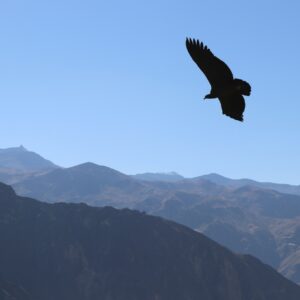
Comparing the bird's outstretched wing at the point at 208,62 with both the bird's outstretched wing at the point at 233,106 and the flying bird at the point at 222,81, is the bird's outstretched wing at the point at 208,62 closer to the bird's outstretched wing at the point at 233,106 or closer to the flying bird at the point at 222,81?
the flying bird at the point at 222,81

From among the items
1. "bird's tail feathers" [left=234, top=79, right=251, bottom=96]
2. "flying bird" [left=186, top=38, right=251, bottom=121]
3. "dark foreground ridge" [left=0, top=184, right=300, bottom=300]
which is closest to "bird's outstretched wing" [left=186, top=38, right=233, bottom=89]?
"flying bird" [left=186, top=38, right=251, bottom=121]

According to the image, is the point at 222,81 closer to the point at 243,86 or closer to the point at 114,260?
the point at 243,86

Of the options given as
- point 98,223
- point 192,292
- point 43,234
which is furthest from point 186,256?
point 43,234

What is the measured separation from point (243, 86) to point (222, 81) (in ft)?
1.12

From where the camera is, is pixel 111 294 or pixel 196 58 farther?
pixel 111 294

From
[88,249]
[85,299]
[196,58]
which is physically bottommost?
[85,299]

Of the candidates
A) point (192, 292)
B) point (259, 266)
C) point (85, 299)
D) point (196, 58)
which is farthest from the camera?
point (259, 266)

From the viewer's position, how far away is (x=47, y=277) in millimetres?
117125

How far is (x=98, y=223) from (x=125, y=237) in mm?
7147

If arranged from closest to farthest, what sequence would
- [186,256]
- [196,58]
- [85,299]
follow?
[196,58] < [85,299] < [186,256]

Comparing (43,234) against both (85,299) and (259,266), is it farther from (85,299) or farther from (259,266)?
(259,266)

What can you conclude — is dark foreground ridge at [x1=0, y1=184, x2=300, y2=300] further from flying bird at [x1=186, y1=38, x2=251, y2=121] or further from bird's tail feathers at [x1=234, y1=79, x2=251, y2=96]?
bird's tail feathers at [x1=234, y1=79, x2=251, y2=96]

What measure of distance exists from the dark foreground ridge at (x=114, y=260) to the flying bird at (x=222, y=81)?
106476 millimetres

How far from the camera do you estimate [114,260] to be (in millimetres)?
127125
